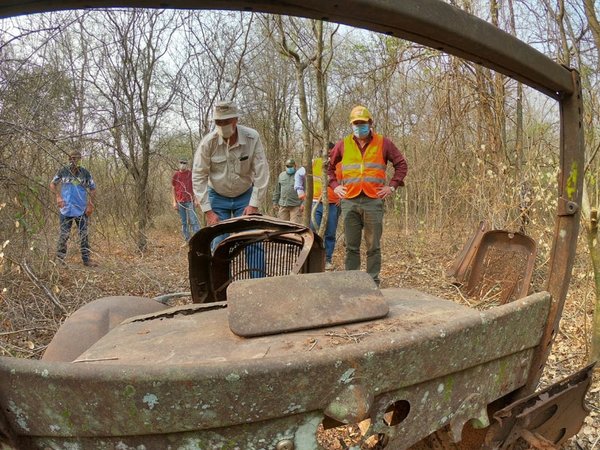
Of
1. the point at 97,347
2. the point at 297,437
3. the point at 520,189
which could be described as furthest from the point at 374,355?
the point at 520,189

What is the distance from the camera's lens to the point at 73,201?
7012 mm

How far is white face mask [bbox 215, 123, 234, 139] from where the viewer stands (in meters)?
4.73

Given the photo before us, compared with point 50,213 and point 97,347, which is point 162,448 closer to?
point 97,347

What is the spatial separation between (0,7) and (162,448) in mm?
1090

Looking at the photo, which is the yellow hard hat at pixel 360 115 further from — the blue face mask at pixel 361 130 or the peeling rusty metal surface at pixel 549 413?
the peeling rusty metal surface at pixel 549 413

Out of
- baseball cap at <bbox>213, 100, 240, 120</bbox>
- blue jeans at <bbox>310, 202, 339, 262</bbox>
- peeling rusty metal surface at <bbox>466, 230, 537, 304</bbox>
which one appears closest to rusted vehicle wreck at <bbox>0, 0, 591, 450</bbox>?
peeling rusty metal surface at <bbox>466, 230, 537, 304</bbox>

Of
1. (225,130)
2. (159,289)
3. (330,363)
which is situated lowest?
(159,289)

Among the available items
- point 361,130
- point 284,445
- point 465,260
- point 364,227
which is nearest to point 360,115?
point 361,130

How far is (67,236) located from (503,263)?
16.3 ft

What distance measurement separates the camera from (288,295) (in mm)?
1587

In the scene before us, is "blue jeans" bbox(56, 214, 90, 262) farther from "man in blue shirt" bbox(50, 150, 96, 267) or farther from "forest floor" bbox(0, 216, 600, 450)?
"forest floor" bbox(0, 216, 600, 450)

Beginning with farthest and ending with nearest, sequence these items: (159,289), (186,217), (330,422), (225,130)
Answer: (186,217)
(159,289)
(225,130)
(330,422)

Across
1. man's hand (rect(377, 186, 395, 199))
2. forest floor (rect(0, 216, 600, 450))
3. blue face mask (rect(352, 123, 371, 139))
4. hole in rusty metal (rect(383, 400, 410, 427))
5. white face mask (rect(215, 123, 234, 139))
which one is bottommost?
forest floor (rect(0, 216, 600, 450))

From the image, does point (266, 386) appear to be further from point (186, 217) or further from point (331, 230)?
point (186, 217)
